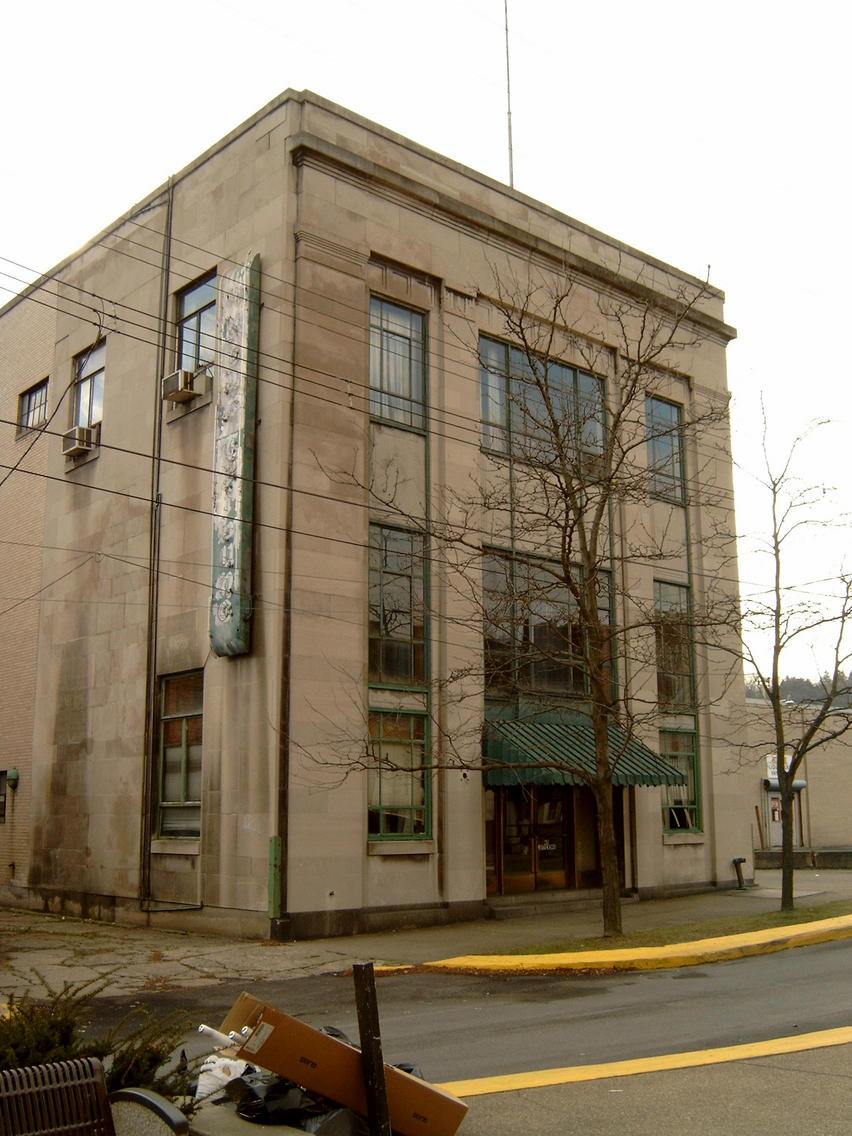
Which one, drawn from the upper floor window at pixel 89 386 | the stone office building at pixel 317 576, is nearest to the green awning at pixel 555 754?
the stone office building at pixel 317 576

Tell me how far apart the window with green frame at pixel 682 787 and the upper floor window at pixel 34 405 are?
52.6 feet

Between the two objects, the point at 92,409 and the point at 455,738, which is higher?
the point at 92,409

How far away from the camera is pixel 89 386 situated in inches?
979

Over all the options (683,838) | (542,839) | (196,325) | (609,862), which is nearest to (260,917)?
(609,862)

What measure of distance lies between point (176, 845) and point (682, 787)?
11.6 metres

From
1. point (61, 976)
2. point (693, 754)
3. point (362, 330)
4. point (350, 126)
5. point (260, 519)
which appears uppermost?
point (350, 126)

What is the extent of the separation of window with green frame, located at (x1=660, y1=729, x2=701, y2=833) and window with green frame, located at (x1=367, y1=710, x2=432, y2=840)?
23.2 ft

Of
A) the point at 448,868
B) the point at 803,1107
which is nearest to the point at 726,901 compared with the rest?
the point at 448,868

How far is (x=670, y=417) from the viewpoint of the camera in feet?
89.9

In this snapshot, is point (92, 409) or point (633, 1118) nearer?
point (633, 1118)

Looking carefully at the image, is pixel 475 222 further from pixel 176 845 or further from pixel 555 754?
pixel 176 845

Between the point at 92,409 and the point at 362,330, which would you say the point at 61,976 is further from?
the point at 92,409

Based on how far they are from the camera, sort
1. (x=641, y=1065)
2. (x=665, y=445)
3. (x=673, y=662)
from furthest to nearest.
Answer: (x=665, y=445) → (x=673, y=662) → (x=641, y=1065)

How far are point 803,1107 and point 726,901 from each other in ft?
54.6
